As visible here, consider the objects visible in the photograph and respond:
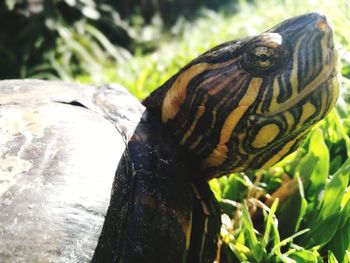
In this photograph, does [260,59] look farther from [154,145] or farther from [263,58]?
[154,145]

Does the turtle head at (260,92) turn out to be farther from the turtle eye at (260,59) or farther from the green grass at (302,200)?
the green grass at (302,200)

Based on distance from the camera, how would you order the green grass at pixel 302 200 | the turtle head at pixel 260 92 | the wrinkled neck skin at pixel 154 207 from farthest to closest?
the green grass at pixel 302 200 → the turtle head at pixel 260 92 → the wrinkled neck skin at pixel 154 207

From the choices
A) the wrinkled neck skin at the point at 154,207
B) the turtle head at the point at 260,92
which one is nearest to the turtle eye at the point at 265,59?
the turtle head at the point at 260,92

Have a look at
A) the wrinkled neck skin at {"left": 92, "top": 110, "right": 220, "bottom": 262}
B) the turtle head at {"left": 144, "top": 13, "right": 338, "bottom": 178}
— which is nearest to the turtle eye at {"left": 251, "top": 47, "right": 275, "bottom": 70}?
the turtle head at {"left": 144, "top": 13, "right": 338, "bottom": 178}

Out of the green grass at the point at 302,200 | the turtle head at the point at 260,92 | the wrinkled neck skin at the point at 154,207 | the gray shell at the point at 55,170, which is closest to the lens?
the gray shell at the point at 55,170

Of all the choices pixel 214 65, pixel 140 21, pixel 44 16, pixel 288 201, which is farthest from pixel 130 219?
pixel 140 21

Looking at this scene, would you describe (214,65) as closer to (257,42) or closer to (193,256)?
(257,42)

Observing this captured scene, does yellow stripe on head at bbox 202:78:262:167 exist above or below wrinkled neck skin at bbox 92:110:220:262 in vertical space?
above

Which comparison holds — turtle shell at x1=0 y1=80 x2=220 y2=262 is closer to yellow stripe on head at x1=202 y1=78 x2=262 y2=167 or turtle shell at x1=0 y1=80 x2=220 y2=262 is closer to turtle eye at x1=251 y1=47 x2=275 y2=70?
yellow stripe on head at x1=202 y1=78 x2=262 y2=167
